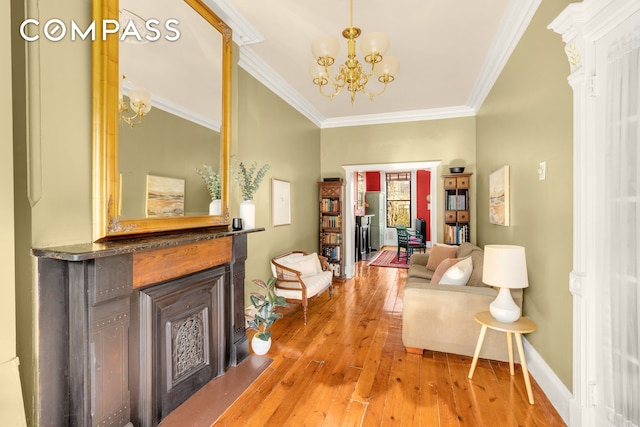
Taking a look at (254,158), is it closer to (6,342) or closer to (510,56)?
(6,342)

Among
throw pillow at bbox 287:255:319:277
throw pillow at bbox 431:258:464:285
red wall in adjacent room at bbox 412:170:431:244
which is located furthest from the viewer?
red wall in adjacent room at bbox 412:170:431:244

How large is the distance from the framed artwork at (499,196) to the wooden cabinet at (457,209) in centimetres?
122

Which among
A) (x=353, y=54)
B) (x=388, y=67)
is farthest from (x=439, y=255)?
(x=353, y=54)

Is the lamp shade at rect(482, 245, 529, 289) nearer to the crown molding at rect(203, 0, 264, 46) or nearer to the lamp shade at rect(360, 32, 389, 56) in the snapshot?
the lamp shade at rect(360, 32, 389, 56)

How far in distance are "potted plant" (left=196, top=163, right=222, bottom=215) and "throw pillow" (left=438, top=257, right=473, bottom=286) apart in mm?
2442

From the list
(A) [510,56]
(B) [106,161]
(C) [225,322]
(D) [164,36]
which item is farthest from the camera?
(A) [510,56]

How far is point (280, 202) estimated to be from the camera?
15.1 ft

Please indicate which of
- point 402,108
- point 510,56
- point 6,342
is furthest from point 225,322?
point 402,108

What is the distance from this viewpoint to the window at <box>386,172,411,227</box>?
11156mm

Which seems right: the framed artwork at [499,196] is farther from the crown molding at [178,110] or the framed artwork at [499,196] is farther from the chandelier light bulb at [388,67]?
the crown molding at [178,110]

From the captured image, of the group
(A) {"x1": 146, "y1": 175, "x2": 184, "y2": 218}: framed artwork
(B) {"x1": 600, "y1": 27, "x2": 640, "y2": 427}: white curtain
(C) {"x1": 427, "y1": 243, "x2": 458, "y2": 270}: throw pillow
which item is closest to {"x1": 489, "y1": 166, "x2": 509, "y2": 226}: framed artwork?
(C) {"x1": 427, "y1": 243, "x2": 458, "y2": 270}: throw pillow

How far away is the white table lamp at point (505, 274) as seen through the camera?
7.56 feet

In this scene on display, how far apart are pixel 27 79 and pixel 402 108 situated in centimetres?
522

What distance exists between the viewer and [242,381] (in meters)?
2.52
